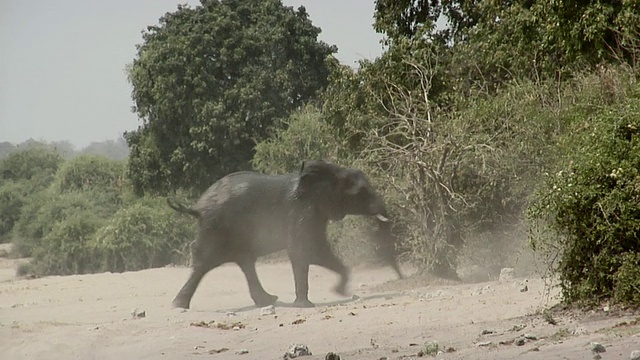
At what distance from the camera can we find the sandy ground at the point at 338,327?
9.38 m

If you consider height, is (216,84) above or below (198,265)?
above

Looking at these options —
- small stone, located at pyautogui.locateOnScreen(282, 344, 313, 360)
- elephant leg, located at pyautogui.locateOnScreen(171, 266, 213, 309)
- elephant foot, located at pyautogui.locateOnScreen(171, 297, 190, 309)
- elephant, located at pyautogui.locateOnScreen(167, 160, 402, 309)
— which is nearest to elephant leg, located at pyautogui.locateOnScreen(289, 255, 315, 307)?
elephant, located at pyautogui.locateOnScreen(167, 160, 402, 309)

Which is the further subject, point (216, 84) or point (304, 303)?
point (216, 84)

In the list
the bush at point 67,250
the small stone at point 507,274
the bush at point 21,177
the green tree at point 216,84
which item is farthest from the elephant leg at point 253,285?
the bush at point 21,177

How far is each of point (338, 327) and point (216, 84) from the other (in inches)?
807

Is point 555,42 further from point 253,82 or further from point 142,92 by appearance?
point 142,92

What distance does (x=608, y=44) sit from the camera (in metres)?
17.7

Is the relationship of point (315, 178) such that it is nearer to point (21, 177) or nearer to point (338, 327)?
point (338, 327)

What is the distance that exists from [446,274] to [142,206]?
1690 cm

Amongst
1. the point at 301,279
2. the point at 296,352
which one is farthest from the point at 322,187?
the point at 296,352

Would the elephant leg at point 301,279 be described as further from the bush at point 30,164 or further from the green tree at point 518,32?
the bush at point 30,164

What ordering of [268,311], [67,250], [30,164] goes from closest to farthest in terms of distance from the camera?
1. [268,311]
2. [67,250]
3. [30,164]

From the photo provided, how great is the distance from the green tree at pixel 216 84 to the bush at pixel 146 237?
1010 millimetres

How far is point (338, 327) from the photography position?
1194cm
